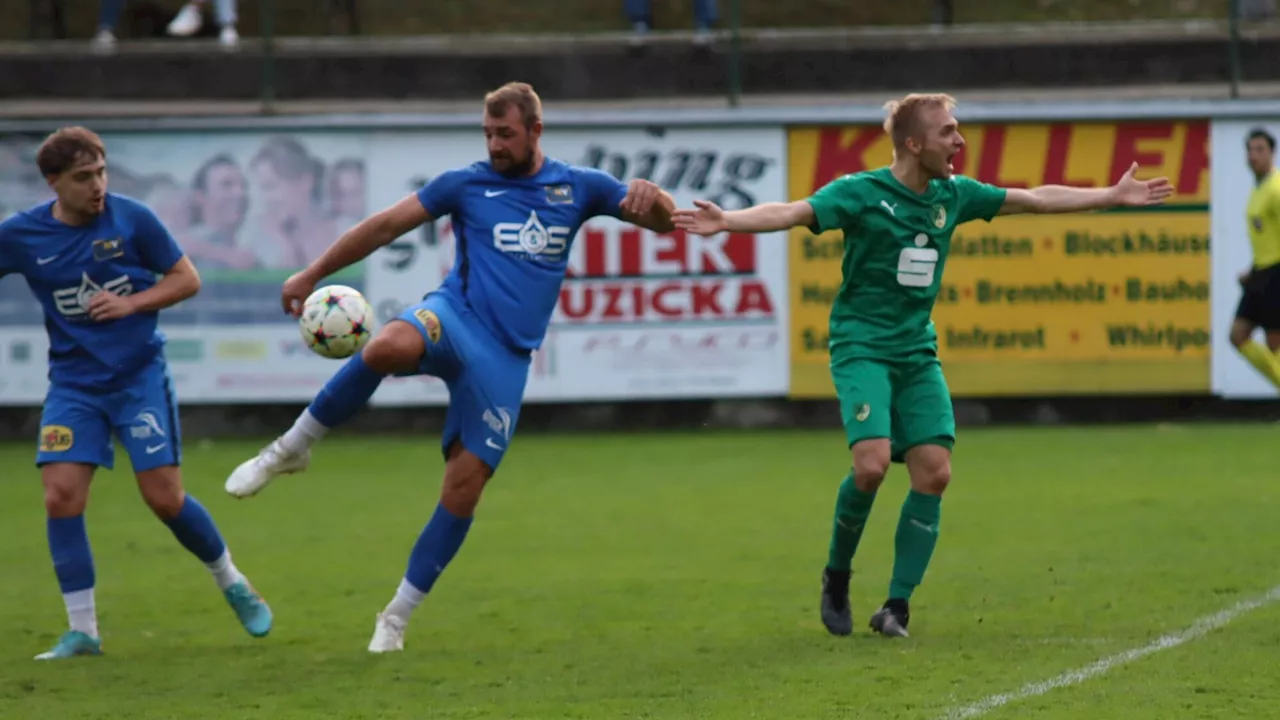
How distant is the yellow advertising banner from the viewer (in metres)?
16.6

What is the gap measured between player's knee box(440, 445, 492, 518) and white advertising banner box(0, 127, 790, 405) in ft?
29.9

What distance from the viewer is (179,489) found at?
7887 millimetres

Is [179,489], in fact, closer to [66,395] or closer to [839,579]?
[66,395]

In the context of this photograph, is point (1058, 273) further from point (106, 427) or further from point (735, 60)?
point (106, 427)

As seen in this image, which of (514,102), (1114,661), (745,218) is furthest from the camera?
(514,102)

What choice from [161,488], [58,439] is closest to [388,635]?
[161,488]

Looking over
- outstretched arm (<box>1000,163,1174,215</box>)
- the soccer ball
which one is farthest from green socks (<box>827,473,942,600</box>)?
the soccer ball

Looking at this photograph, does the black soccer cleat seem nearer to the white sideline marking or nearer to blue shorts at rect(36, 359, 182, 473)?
the white sideline marking

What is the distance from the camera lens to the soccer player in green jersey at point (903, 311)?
24.5 feet

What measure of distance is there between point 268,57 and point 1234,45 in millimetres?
8822

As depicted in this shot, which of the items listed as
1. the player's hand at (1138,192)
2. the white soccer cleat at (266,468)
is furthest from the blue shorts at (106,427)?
the player's hand at (1138,192)

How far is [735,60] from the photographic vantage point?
17.8m

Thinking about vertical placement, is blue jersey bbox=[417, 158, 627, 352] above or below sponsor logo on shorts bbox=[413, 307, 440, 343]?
above

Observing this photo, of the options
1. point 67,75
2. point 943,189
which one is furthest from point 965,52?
point 943,189
